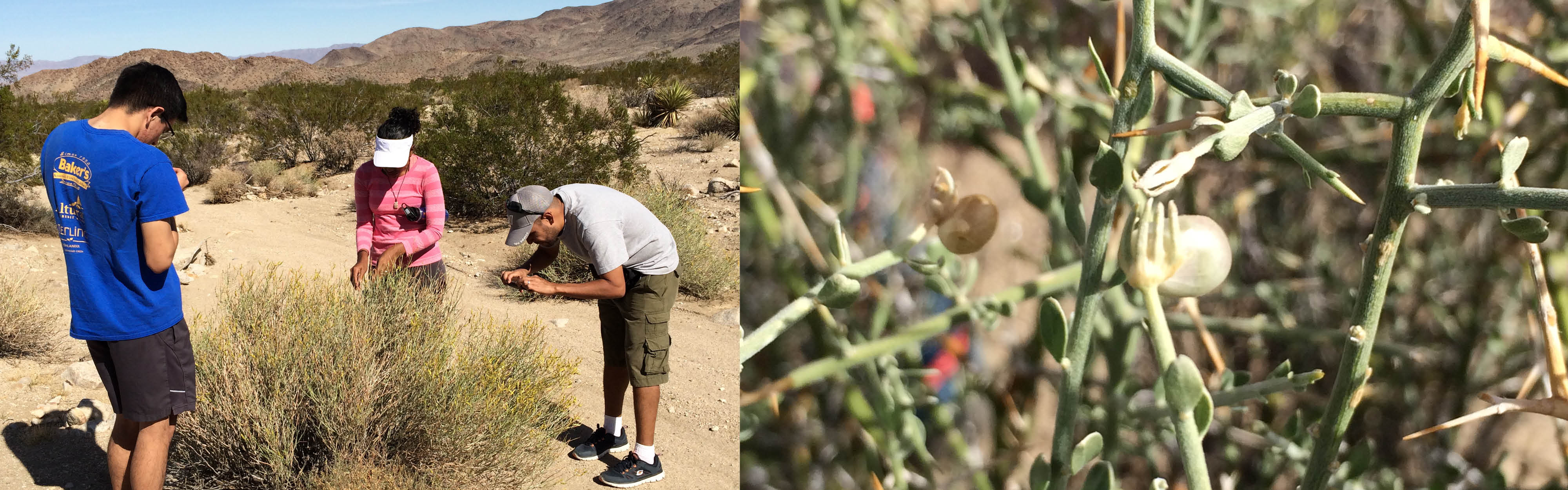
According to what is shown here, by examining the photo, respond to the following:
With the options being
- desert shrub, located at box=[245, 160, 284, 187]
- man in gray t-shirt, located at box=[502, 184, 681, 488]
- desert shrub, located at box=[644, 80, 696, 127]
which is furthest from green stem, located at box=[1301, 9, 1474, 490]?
desert shrub, located at box=[644, 80, 696, 127]

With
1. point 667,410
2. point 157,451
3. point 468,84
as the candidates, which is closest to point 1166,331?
point 157,451

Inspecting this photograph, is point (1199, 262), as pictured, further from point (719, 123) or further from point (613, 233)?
point (719, 123)

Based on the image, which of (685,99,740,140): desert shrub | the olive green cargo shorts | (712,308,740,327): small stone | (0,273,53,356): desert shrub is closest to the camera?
the olive green cargo shorts

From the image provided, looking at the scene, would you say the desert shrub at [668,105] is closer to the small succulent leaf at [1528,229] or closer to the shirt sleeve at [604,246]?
the shirt sleeve at [604,246]

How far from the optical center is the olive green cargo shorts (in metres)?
2.48

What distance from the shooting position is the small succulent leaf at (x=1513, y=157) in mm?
344

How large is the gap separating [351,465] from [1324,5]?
8.87 ft

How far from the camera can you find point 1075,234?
45cm

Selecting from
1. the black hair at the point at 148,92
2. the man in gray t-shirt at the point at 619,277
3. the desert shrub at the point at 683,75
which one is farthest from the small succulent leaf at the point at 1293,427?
the desert shrub at the point at 683,75

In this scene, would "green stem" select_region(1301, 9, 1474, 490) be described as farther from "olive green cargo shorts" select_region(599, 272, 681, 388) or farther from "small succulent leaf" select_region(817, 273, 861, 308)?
"olive green cargo shorts" select_region(599, 272, 681, 388)

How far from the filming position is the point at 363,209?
3.08m

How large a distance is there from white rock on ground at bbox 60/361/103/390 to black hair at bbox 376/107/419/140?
187cm

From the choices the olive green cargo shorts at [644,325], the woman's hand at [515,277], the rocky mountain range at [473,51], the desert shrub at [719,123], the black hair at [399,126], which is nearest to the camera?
the woman's hand at [515,277]

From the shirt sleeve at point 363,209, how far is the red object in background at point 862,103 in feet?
9.08
